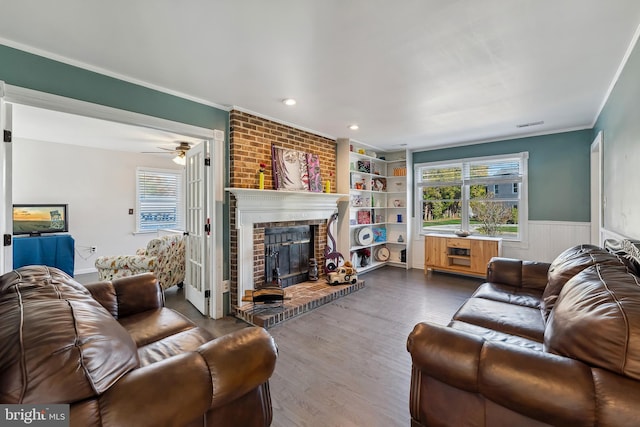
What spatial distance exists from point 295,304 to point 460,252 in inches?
131

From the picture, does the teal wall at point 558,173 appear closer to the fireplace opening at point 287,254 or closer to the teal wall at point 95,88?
the fireplace opening at point 287,254

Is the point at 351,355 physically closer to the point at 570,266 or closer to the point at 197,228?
the point at 570,266

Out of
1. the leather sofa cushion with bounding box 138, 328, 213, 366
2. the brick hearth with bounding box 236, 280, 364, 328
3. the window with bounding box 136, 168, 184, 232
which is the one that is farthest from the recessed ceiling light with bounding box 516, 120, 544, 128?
the window with bounding box 136, 168, 184, 232

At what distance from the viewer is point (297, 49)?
1978mm

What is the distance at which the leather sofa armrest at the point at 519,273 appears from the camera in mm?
2543

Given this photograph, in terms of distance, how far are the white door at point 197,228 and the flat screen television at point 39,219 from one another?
289 cm

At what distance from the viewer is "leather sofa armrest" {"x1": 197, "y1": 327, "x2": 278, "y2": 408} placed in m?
1.07

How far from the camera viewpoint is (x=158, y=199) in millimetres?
6027

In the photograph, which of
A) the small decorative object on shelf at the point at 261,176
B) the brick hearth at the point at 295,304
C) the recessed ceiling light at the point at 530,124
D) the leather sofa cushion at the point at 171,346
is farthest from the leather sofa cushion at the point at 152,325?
the recessed ceiling light at the point at 530,124

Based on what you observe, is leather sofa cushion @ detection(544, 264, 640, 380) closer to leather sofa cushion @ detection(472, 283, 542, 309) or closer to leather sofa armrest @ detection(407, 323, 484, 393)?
leather sofa armrest @ detection(407, 323, 484, 393)

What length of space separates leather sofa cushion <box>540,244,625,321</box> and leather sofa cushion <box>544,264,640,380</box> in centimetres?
54

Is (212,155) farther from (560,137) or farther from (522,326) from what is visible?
(560,137)

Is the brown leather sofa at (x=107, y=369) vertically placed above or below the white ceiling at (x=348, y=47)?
below

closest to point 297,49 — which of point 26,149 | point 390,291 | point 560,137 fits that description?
point 390,291
